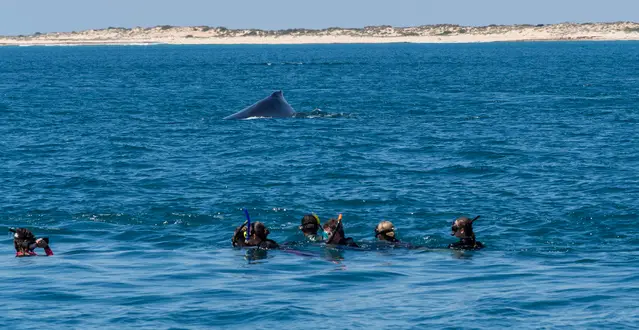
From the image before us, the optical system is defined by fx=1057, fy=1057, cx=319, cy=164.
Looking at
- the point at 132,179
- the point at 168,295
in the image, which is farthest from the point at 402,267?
the point at 132,179

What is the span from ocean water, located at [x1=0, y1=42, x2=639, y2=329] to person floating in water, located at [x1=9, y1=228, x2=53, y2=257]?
32 centimetres

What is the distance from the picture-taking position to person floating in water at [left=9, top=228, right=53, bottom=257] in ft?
64.2

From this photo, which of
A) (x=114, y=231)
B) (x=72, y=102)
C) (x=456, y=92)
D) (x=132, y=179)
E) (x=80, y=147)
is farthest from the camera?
(x=456, y=92)

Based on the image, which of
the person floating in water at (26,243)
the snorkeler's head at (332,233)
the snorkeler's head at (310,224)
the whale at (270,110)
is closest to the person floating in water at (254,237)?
the snorkeler's head at (310,224)

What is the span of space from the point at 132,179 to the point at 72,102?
110ft

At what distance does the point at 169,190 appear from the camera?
28719 mm

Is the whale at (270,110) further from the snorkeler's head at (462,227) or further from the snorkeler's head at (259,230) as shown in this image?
the snorkeler's head at (462,227)

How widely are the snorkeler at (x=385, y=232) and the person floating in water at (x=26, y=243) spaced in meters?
6.23

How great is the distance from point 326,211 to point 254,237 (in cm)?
562

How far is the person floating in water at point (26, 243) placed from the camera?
1956 cm

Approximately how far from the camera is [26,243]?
1969 centimetres

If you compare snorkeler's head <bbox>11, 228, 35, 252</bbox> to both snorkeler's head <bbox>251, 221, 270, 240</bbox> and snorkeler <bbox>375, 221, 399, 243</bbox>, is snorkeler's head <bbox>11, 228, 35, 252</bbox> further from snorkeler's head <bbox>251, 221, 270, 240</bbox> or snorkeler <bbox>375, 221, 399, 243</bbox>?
snorkeler <bbox>375, 221, 399, 243</bbox>

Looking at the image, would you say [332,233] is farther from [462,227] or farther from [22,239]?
[22,239]

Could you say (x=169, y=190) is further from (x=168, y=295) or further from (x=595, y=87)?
(x=595, y=87)
